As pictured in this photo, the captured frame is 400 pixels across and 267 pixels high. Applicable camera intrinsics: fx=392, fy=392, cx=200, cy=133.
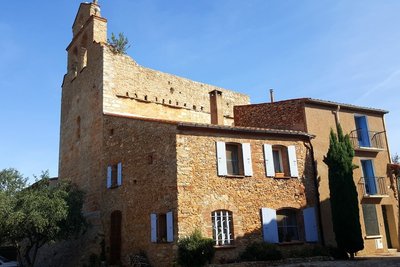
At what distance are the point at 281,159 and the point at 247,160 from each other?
82.5 inches

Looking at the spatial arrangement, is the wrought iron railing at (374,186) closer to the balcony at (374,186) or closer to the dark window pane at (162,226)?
the balcony at (374,186)

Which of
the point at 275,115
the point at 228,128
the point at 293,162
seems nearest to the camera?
the point at 228,128

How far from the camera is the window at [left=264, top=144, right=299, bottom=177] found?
16078 mm

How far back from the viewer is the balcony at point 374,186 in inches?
723

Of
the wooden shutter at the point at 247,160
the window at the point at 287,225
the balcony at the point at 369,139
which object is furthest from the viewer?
the balcony at the point at 369,139

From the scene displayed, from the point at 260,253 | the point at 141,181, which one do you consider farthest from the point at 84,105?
the point at 260,253

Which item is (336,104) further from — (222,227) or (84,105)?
(84,105)

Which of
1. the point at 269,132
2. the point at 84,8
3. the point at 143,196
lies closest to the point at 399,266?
the point at 269,132

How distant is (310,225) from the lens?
16.0 m

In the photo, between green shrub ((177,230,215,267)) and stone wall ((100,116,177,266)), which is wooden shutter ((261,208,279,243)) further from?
stone wall ((100,116,177,266))

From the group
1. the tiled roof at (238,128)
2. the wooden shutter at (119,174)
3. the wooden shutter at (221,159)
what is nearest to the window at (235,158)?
the wooden shutter at (221,159)

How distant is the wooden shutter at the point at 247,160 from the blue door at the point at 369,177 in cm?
685

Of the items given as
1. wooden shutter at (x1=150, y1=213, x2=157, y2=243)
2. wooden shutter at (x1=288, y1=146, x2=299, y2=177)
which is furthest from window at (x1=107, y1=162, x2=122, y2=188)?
wooden shutter at (x1=288, y1=146, x2=299, y2=177)

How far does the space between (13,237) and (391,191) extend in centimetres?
1722
